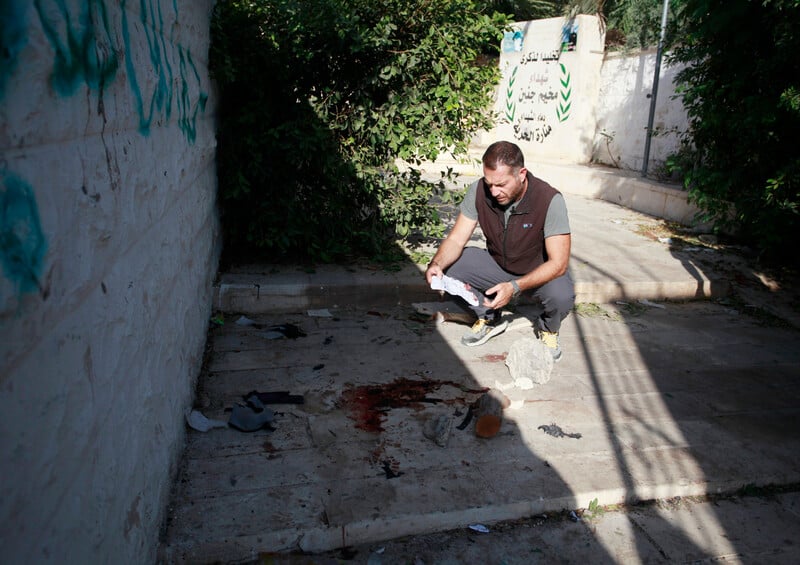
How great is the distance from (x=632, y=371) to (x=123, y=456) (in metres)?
3.70

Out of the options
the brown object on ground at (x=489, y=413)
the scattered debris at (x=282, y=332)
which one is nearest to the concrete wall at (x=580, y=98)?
the scattered debris at (x=282, y=332)

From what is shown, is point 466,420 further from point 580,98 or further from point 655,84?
point 580,98

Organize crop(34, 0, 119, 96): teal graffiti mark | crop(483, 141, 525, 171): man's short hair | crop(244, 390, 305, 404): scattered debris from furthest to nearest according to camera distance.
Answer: crop(483, 141, 525, 171): man's short hair < crop(244, 390, 305, 404): scattered debris < crop(34, 0, 119, 96): teal graffiti mark

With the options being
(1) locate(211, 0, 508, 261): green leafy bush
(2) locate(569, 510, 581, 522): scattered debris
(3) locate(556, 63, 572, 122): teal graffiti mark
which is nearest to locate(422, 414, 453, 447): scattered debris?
(2) locate(569, 510, 581, 522): scattered debris

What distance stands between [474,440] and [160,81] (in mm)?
2461

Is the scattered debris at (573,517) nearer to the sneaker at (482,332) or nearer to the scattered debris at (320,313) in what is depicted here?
the sneaker at (482,332)

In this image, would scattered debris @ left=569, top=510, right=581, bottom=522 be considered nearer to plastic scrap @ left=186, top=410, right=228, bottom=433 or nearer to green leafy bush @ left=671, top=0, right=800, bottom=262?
plastic scrap @ left=186, top=410, right=228, bottom=433

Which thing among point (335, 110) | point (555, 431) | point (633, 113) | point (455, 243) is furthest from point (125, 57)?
point (633, 113)

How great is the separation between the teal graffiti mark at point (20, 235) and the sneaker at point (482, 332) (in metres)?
3.82

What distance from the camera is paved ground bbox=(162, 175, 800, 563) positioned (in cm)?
265

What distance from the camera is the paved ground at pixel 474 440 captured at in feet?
8.68

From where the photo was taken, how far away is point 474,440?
3.37 metres

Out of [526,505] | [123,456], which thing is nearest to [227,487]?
[123,456]

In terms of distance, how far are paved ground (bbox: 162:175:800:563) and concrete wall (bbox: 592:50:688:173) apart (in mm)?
6862
